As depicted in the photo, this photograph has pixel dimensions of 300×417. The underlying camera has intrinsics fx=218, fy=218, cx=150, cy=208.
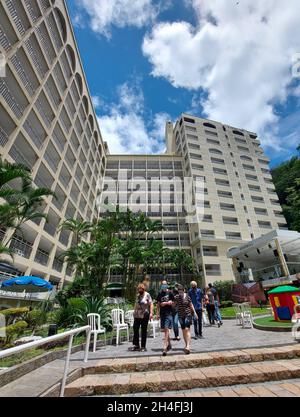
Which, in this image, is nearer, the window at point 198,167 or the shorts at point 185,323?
the shorts at point 185,323

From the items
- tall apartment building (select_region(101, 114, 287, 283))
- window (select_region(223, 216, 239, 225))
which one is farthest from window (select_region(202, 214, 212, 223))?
window (select_region(223, 216, 239, 225))

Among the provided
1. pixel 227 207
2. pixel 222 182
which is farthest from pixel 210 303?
pixel 222 182

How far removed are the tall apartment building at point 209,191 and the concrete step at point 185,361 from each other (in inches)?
1188

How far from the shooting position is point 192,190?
135ft

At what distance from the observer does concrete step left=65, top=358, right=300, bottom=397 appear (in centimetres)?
339

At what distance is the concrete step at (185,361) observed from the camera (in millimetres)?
4074

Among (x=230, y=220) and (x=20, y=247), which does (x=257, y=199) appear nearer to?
(x=230, y=220)

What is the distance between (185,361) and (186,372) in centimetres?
31

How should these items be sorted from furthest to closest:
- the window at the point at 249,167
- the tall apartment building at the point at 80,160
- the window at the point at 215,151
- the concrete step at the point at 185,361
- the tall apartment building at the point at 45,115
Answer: the window at the point at 249,167 → the window at the point at 215,151 → the tall apartment building at the point at 80,160 → the tall apartment building at the point at 45,115 → the concrete step at the point at 185,361

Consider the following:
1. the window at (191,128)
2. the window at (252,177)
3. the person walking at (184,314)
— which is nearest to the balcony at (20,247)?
the person walking at (184,314)

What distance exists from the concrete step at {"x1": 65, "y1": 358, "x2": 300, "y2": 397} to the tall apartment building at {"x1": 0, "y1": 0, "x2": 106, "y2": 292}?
16.7 meters

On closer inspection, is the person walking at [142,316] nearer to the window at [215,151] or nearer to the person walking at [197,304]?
the person walking at [197,304]

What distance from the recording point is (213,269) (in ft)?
114
